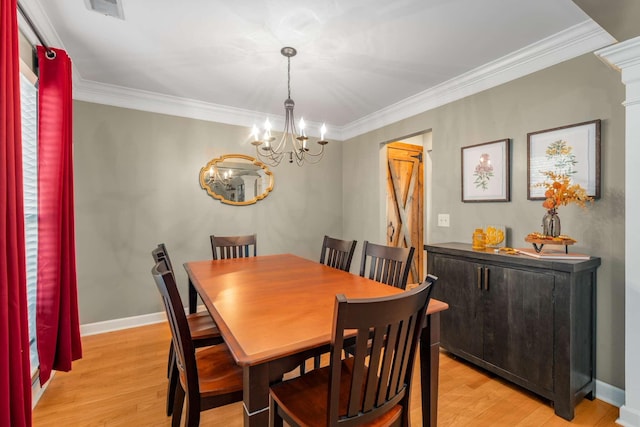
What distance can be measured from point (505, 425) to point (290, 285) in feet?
4.82

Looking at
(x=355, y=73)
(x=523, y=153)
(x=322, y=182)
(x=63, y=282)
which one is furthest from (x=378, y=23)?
(x=63, y=282)

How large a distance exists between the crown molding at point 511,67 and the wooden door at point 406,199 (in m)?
0.75

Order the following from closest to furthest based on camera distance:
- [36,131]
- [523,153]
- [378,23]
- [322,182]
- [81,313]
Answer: [378,23] < [36,131] < [523,153] < [81,313] < [322,182]

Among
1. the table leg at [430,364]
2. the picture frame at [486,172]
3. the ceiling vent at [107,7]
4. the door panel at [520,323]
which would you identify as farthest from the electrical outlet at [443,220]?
Answer: the ceiling vent at [107,7]

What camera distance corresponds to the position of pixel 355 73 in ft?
8.87

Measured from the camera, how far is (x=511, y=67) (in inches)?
95.4

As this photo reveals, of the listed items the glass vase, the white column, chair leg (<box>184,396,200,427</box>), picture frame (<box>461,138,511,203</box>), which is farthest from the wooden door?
chair leg (<box>184,396,200,427</box>)

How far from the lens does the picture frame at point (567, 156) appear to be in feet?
6.55

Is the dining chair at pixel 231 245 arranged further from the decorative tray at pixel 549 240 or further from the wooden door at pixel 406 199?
the decorative tray at pixel 549 240

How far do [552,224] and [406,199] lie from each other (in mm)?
2351

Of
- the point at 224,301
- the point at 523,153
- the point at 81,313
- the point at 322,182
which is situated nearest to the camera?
the point at 224,301

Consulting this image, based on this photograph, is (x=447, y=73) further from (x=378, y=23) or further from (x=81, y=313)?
(x=81, y=313)

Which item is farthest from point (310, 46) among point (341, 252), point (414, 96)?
point (341, 252)

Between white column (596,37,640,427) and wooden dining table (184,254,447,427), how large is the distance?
122 cm
